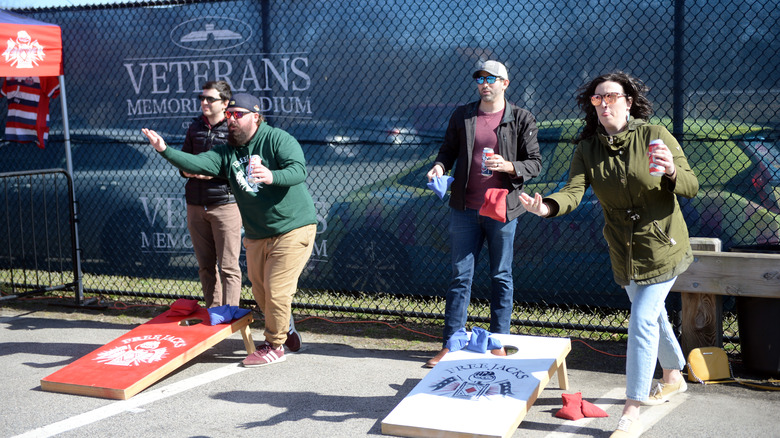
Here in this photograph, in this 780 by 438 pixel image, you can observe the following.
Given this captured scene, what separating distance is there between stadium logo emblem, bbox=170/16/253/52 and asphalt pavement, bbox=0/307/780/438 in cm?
306

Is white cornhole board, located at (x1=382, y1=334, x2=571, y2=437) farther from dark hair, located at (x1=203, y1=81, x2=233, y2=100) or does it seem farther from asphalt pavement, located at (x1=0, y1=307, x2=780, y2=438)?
dark hair, located at (x1=203, y1=81, x2=233, y2=100)

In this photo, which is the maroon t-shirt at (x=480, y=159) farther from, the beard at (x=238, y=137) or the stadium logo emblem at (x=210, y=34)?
the stadium logo emblem at (x=210, y=34)

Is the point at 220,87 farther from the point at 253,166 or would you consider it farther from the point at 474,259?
the point at 474,259

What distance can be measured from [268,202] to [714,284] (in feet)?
10.1

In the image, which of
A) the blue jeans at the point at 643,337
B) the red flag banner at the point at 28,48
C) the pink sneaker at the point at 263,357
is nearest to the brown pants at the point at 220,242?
the pink sneaker at the point at 263,357

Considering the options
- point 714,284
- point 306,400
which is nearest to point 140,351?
point 306,400

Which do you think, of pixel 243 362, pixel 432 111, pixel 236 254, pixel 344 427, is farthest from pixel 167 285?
pixel 344 427

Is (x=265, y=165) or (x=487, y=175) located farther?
(x=265, y=165)

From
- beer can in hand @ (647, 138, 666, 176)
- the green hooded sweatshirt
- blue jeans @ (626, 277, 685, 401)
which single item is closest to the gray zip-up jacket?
the green hooded sweatshirt

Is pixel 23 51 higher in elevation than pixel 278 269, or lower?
higher

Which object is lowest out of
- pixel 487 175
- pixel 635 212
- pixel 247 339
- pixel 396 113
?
pixel 247 339

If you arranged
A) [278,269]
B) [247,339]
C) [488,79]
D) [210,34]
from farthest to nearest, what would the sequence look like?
[210,34] < [247,339] < [278,269] < [488,79]

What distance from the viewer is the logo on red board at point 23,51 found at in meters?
6.90

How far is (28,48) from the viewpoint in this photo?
23.0 feet
